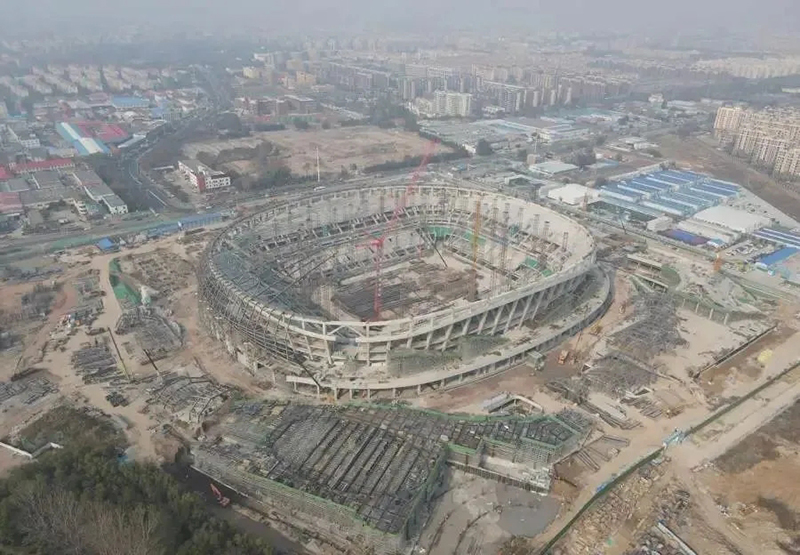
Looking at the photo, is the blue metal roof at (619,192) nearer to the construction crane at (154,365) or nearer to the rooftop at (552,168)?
the rooftop at (552,168)

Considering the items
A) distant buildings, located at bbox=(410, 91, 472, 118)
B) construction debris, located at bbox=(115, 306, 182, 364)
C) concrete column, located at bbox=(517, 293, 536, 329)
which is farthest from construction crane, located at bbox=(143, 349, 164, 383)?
distant buildings, located at bbox=(410, 91, 472, 118)

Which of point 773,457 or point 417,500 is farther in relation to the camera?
point 773,457

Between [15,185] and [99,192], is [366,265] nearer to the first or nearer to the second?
[99,192]

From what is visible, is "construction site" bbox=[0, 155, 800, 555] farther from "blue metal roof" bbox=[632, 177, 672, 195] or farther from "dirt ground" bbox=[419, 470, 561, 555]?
"blue metal roof" bbox=[632, 177, 672, 195]

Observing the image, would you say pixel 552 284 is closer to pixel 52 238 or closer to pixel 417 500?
pixel 417 500

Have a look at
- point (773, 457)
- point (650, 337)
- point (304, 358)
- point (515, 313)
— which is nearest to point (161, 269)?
point (304, 358)
